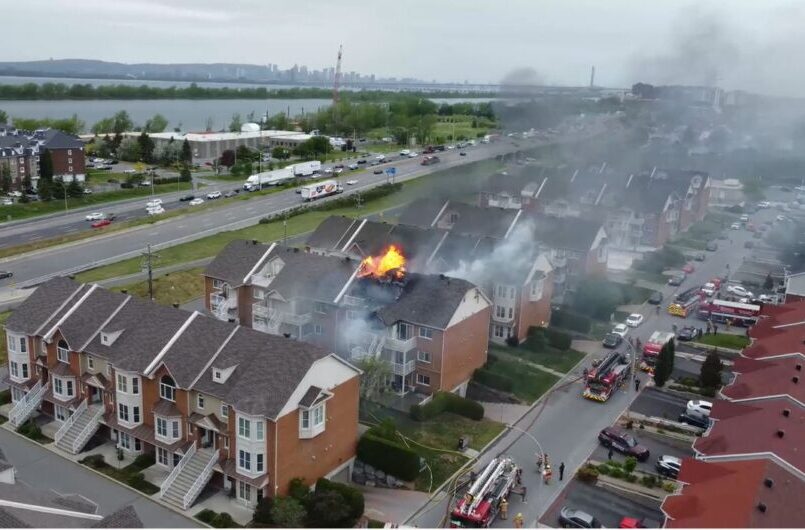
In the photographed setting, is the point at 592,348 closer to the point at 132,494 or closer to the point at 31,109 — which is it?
the point at 132,494

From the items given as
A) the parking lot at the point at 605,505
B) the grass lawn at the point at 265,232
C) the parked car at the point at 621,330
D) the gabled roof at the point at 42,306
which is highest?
the gabled roof at the point at 42,306

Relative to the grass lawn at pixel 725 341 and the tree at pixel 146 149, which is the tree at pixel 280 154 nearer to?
the tree at pixel 146 149

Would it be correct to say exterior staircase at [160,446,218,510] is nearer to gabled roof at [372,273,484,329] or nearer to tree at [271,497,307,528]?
tree at [271,497,307,528]

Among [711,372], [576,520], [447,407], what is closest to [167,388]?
[447,407]

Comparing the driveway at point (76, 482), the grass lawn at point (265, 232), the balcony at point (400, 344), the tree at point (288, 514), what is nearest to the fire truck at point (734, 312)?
the balcony at point (400, 344)

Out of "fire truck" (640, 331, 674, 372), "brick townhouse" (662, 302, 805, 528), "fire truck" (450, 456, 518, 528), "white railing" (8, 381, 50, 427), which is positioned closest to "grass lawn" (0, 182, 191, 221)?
"white railing" (8, 381, 50, 427)

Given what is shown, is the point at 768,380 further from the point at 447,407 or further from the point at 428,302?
the point at 428,302
